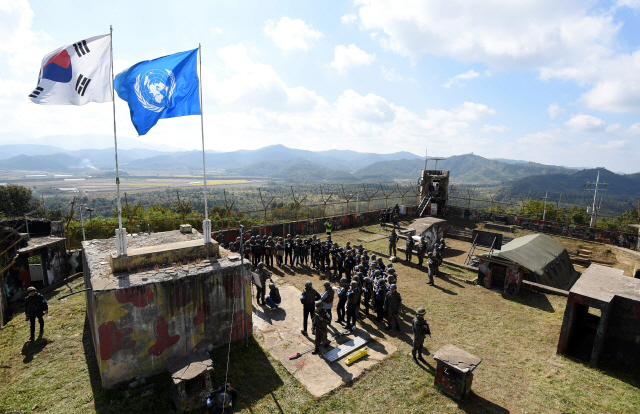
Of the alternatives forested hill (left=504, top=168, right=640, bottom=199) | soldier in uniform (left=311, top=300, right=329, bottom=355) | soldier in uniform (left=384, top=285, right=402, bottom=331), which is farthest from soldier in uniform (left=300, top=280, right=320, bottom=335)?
forested hill (left=504, top=168, right=640, bottom=199)

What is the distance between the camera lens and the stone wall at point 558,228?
2219cm

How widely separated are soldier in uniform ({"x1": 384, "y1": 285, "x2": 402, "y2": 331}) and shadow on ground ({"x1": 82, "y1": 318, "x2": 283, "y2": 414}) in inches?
160

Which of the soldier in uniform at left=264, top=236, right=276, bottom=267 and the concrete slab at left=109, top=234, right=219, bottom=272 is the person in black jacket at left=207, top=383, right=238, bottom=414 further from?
the soldier in uniform at left=264, top=236, right=276, bottom=267

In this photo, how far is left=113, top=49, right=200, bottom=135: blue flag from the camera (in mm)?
8188

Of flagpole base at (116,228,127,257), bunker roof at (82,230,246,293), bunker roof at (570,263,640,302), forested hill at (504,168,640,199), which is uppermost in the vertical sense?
flagpole base at (116,228,127,257)

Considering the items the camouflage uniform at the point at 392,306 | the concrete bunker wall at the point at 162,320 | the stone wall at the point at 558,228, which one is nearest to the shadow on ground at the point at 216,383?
the concrete bunker wall at the point at 162,320

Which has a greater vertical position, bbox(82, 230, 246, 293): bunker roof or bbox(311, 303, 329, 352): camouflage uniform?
bbox(82, 230, 246, 293): bunker roof

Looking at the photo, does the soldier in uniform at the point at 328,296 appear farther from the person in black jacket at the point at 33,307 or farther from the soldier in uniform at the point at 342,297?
the person in black jacket at the point at 33,307

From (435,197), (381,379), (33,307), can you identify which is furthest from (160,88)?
(435,197)

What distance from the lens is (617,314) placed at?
8625mm

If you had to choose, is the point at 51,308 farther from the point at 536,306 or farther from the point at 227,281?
the point at 536,306

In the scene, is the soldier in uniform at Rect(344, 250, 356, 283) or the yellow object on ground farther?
the soldier in uniform at Rect(344, 250, 356, 283)

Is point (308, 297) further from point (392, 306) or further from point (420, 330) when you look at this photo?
point (420, 330)

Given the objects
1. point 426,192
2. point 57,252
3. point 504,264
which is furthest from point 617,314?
point 426,192
